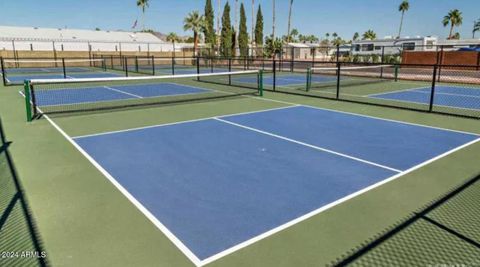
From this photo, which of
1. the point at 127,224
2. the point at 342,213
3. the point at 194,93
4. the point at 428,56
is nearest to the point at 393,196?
the point at 342,213

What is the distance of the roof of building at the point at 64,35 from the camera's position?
60000 mm

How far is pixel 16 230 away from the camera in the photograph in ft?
Answer: 14.9

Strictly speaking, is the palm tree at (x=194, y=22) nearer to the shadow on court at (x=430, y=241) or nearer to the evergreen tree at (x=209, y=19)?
the evergreen tree at (x=209, y=19)

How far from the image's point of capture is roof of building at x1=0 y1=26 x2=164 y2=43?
60000mm

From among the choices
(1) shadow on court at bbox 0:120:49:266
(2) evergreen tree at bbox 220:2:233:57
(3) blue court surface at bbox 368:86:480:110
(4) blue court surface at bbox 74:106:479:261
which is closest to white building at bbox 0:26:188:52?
(2) evergreen tree at bbox 220:2:233:57

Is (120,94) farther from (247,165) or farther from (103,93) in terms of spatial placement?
(247,165)

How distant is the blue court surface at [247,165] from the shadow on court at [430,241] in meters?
1.01

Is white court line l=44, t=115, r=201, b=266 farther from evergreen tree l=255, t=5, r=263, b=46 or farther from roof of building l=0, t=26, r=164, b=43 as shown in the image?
evergreen tree l=255, t=5, r=263, b=46

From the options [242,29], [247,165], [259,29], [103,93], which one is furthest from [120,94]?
[259,29]

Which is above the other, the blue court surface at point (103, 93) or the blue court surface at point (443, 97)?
the blue court surface at point (103, 93)

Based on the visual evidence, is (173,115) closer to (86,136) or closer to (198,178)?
(86,136)

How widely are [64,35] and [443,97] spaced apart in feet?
219

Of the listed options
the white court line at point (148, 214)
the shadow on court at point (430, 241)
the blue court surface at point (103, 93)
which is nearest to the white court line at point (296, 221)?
the white court line at point (148, 214)

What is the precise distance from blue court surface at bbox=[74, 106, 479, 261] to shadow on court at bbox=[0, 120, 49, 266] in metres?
1.38
